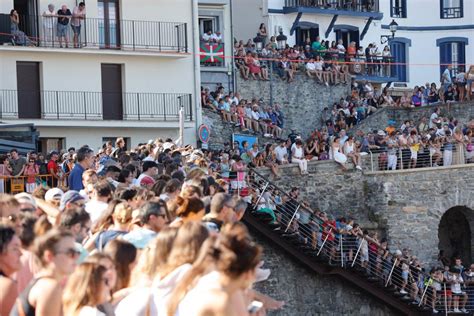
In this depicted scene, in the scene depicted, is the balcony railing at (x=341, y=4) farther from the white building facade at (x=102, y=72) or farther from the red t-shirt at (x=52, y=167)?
the red t-shirt at (x=52, y=167)

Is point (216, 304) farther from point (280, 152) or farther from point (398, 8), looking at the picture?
point (398, 8)

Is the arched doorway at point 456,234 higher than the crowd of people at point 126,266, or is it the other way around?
the crowd of people at point 126,266

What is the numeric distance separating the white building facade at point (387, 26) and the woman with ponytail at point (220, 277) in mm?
37170

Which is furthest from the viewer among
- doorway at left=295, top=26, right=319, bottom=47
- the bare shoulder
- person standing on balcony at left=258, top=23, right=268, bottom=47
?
doorway at left=295, top=26, right=319, bottom=47

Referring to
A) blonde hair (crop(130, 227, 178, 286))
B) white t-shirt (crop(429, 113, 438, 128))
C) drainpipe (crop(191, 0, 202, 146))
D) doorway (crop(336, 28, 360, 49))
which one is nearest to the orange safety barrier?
drainpipe (crop(191, 0, 202, 146))

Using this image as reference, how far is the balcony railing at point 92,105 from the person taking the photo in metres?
35.8

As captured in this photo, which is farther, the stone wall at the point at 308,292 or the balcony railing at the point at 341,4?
the balcony railing at the point at 341,4

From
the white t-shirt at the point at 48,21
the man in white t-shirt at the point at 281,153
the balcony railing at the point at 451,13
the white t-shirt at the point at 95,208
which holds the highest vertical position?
the balcony railing at the point at 451,13

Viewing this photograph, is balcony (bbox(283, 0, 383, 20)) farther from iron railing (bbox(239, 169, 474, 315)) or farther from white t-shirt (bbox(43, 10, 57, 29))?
white t-shirt (bbox(43, 10, 57, 29))

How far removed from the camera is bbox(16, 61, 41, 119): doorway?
118ft

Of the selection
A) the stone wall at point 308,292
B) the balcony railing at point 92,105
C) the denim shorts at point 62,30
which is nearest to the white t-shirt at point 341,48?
the balcony railing at point 92,105

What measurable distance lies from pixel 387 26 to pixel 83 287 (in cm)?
4307

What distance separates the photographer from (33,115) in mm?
35969

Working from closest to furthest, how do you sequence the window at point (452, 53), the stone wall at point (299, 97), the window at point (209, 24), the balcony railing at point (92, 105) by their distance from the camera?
the balcony railing at point (92, 105) → the window at point (209, 24) → the stone wall at point (299, 97) → the window at point (452, 53)
